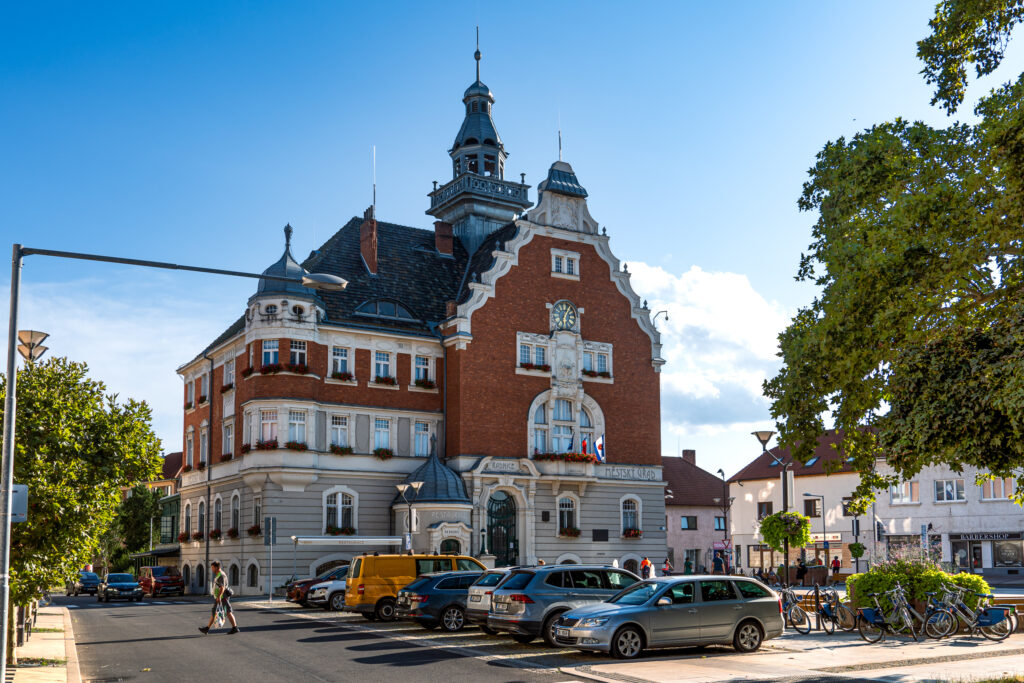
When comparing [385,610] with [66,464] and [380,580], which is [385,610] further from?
[66,464]

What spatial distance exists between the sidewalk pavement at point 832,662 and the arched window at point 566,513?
94.1 ft

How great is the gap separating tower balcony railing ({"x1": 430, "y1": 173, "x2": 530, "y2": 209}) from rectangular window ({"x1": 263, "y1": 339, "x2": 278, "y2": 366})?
637 inches

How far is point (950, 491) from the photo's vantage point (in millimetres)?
63625

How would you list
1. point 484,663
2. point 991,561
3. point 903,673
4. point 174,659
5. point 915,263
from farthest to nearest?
point 991,561
point 174,659
point 484,663
point 903,673
point 915,263

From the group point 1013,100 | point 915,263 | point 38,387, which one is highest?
point 1013,100

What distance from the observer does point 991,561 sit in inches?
2398

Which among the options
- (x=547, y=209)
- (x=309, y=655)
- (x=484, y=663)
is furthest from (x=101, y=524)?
(x=547, y=209)

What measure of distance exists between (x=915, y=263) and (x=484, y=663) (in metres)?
10.5

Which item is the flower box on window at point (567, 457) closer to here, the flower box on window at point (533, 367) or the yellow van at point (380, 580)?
the flower box on window at point (533, 367)

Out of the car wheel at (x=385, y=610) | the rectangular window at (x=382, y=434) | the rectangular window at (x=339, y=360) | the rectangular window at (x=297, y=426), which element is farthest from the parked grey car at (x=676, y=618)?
the rectangular window at (x=339, y=360)

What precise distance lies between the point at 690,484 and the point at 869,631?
5147cm

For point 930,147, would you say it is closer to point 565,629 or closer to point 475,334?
point 565,629

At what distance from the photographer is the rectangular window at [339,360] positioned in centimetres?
4819

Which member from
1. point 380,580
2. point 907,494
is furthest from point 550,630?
point 907,494
